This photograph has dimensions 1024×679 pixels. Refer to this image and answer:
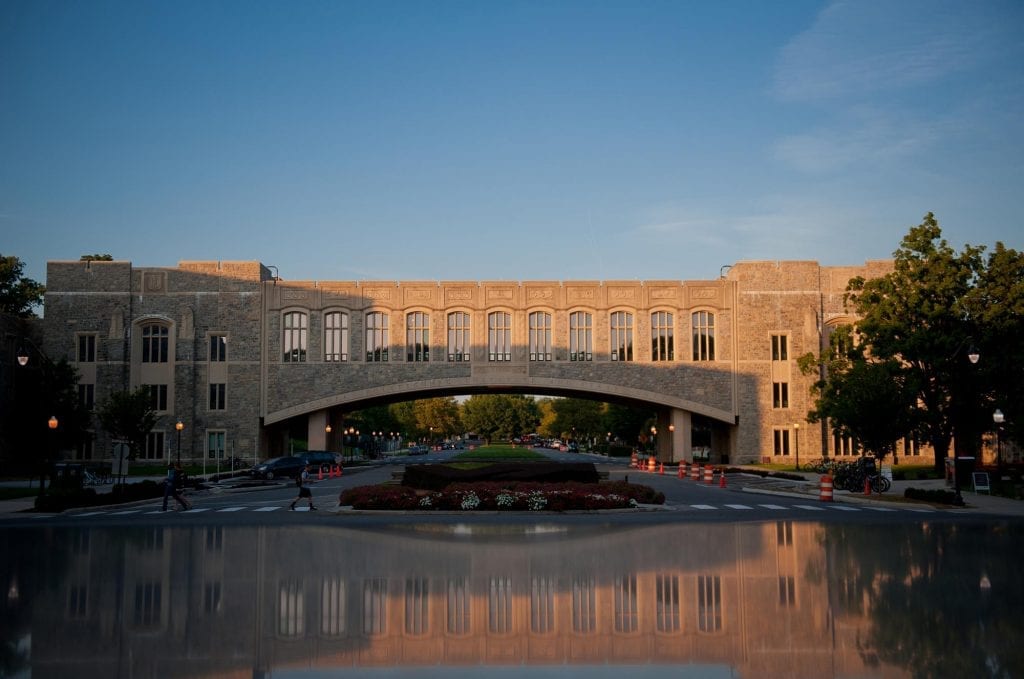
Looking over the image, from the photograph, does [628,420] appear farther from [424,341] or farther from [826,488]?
[826,488]

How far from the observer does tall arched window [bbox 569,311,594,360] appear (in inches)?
2808

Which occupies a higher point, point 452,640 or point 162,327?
point 162,327

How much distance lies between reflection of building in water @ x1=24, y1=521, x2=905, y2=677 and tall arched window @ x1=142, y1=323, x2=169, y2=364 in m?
52.9

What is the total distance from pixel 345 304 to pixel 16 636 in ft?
202

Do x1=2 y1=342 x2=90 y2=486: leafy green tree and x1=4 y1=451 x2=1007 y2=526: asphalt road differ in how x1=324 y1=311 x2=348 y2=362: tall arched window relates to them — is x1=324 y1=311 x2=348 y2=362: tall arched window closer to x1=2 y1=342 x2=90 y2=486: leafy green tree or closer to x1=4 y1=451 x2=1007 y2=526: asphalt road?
x1=2 y1=342 x2=90 y2=486: leafy green tree

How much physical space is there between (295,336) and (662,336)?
89.8 ft

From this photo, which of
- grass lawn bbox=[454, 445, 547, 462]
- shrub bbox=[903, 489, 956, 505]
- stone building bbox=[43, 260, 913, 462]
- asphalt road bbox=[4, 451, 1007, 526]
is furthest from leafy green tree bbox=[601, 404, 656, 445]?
shrub bbox=[903, 489, 956, 505]

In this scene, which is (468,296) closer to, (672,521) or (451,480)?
(451,480)

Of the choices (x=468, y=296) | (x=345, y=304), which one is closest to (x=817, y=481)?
(x=468, y=296)

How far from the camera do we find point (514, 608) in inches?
475

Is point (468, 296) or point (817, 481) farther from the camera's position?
point (468, 296)

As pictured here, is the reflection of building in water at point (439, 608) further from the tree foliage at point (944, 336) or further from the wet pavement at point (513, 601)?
the tree foliage at point (944, 336)

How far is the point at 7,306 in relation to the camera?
279 feet

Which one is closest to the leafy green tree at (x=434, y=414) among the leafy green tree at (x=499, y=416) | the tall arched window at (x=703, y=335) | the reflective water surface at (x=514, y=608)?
the leafy green tree at (x=499, y=416)
